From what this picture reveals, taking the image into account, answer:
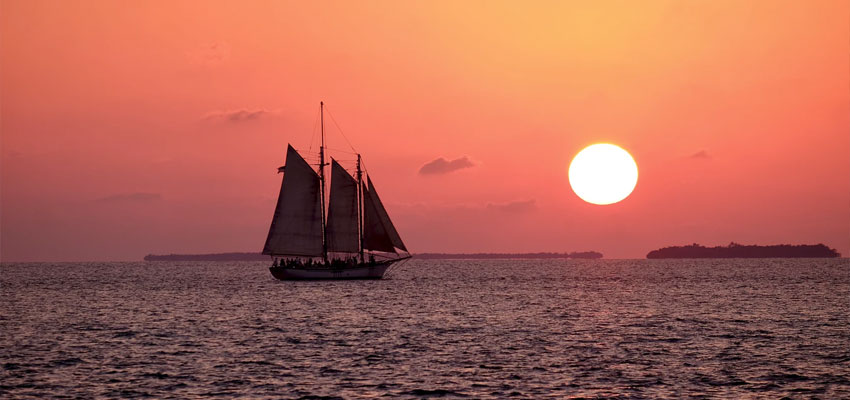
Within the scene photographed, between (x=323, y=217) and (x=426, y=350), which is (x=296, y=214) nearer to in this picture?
(x=323, y=217)

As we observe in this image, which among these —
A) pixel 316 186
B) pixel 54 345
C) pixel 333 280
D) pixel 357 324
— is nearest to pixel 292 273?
pixel 333 280

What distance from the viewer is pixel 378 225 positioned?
118000 mm

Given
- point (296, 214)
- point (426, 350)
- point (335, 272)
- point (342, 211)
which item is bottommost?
point (426, 350)

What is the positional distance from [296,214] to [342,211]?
A: 6.69m

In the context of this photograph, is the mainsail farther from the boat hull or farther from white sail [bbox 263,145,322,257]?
the boat hull

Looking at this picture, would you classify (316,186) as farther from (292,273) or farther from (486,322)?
(486,322)

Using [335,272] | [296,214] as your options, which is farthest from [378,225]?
[335,272]

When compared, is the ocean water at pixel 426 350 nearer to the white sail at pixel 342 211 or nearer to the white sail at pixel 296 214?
the white sail at pixel 296 214

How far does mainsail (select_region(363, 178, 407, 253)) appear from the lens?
118 meters

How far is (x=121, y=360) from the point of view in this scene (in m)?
45.5

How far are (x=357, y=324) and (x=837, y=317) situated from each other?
135 ft

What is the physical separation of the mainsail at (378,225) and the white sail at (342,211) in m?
3.11

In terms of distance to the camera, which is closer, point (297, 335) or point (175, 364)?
point (175, 364)

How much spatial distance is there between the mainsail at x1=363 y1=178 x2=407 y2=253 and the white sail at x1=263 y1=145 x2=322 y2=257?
24.2ft
